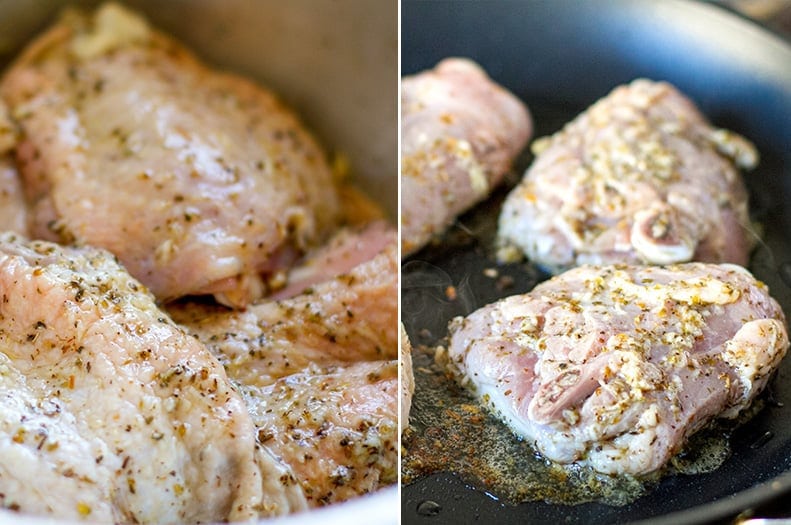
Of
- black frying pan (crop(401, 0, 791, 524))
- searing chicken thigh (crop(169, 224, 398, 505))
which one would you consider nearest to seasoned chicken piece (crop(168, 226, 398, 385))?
searing chicken thigh (crop(169, 224, 398, 505))

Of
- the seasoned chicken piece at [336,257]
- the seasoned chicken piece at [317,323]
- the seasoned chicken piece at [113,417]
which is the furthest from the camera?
the seasoned chicken piece at [336,257]

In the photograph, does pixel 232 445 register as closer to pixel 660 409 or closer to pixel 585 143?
pixel 660 409

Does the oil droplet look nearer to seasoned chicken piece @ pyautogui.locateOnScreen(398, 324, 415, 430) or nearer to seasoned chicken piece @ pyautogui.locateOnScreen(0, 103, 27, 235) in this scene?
seasoned chicken piece @ pyautogui.locateOnScreen(398, 324, 415, 430)

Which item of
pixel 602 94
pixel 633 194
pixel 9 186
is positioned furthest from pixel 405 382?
pixel 602 94

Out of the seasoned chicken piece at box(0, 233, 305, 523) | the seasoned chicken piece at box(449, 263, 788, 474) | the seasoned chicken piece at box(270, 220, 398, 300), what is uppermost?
the seasoned chicken piece at box(0, 233, 305, 523)

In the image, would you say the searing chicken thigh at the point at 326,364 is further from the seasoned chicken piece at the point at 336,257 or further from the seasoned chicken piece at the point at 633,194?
the seasoned chicken piece at the point at 633,194

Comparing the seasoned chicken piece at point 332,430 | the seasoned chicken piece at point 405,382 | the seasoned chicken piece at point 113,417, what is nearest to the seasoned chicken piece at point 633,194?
the seasoned chicken piece at point 405,382
